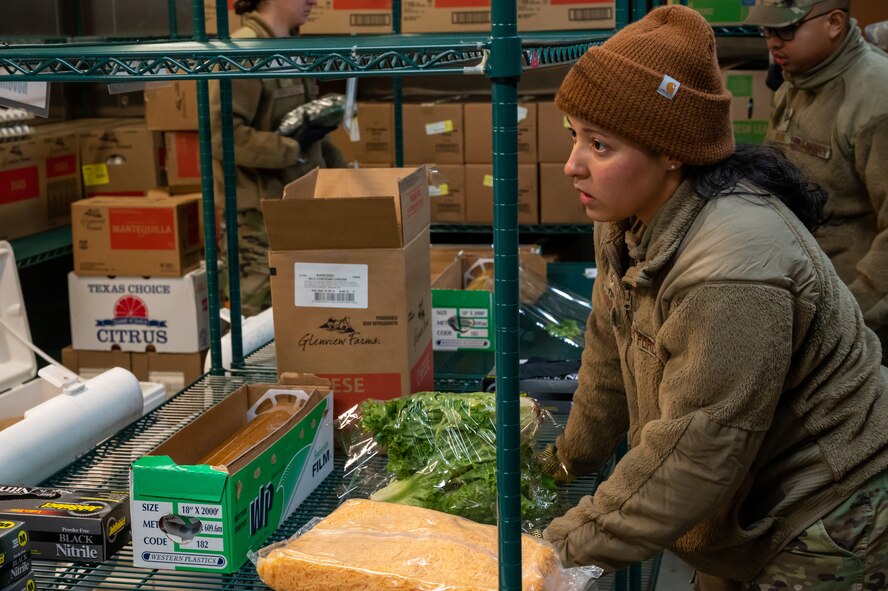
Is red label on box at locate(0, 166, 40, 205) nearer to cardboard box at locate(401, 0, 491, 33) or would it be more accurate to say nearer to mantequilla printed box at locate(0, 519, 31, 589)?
cardboard box at locate(401, 0, 491, 33)

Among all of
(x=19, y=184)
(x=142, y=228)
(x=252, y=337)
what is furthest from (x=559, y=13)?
(x=252, y=337)

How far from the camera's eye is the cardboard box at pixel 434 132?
16.7ft

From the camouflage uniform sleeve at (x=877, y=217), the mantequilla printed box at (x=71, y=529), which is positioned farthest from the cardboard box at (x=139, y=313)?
the mantequilla printed box at (x=71, y=529)

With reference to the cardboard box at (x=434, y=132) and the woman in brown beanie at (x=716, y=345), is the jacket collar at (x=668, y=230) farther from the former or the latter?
the cardboard box at (x=434, y=132)

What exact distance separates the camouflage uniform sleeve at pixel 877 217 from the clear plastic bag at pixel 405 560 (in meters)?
1.89

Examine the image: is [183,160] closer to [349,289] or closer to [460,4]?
[460,4]

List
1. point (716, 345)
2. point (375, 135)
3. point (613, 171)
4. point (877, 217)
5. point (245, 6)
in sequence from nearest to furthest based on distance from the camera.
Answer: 1. point (716, 345)
2. point (613, 171)
3. point (877, 217)
4. point (245, 6)
5. point (375, 135)

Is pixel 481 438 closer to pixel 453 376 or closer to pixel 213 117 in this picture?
pixel 453 376

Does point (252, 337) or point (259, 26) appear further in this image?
point (259, 26)

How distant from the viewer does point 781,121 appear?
3504 millimetres

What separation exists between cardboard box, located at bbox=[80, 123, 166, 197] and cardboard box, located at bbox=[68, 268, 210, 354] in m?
0.89

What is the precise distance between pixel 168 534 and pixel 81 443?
1.94 feet

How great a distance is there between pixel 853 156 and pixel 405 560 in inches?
87.0

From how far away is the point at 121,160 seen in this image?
5.27 meters
